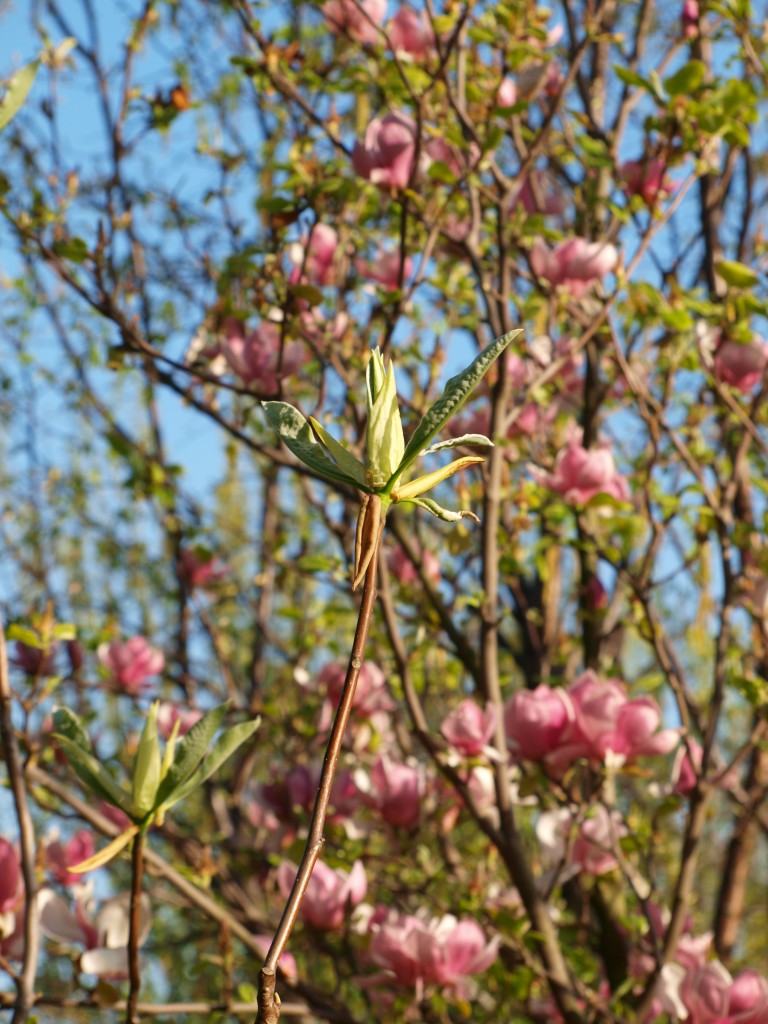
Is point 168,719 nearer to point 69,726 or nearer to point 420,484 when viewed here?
point 69,726

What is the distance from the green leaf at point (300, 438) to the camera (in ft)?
1.86

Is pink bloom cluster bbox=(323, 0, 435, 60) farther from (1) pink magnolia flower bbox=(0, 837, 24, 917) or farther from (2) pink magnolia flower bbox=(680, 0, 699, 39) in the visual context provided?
(1) pink magnolia flower bbox=(0, 837, 24, 917)

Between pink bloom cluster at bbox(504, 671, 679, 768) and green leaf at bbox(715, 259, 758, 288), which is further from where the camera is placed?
green leaf at bbox(715, 259, 758, 288)

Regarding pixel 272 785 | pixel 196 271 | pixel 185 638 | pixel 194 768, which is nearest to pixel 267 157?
pixel 196 271

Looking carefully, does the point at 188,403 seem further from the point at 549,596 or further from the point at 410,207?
the point at 549,596

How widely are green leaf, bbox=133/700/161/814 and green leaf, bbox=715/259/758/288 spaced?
1193mm

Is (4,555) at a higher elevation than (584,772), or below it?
higher

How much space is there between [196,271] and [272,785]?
1.26 meters

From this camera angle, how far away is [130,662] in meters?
1.99

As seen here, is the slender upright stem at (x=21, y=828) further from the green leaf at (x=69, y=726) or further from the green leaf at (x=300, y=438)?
the green leaf at (x=300, y=438)

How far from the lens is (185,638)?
253cm

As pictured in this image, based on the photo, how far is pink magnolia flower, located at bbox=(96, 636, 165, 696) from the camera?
6.49 feet

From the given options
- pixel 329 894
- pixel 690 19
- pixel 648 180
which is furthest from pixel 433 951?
pixel 690 19

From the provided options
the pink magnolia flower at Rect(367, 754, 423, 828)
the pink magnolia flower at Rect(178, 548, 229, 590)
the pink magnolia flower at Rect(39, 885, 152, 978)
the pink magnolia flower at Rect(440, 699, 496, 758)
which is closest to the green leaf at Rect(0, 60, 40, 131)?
the pink magnolia flower at Rect(39, 885, 152, 978)
